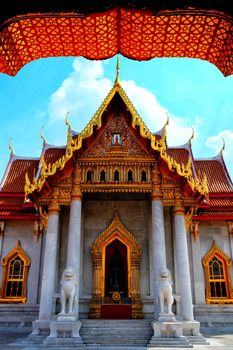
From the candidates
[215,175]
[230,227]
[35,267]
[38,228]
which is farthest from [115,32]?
[215,175]

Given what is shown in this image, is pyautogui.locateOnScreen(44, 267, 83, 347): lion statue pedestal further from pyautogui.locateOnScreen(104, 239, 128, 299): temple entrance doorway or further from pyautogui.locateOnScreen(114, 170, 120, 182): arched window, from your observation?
pyautogui.locateOnScreen(114, 170, 120, 182): arched window

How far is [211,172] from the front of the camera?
17500 millimetres

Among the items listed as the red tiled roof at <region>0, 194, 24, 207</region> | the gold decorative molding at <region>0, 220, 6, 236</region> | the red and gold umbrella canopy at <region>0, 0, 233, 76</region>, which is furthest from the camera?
the red tiled roof at <region>0, 194, 24, 207</region>

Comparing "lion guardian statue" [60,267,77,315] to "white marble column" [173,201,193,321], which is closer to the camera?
"lion guardian statue" [60,267,77,315]

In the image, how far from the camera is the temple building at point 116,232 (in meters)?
11.5

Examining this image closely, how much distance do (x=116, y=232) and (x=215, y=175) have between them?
6844mm

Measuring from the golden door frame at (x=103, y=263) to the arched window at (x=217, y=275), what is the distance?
126 inches

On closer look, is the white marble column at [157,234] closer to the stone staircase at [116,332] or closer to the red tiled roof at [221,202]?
the stone staircase at [116,332]

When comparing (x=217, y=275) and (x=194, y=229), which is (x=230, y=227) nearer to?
(x=194, y=229)

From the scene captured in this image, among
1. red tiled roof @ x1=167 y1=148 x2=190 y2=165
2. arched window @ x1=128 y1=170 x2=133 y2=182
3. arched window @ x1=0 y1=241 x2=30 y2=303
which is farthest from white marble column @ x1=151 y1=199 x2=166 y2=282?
red tiled roof @ x1=167 y1=148 x2=190 y2=165

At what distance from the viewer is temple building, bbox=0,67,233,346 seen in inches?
451

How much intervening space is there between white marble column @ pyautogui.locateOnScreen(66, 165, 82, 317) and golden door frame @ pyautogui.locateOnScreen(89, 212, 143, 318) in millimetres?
1539

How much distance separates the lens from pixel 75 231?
441 inches

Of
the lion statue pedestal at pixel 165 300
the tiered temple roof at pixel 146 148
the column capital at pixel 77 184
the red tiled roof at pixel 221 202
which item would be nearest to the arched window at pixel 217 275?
the tiered temple roof at pixel 146 148
